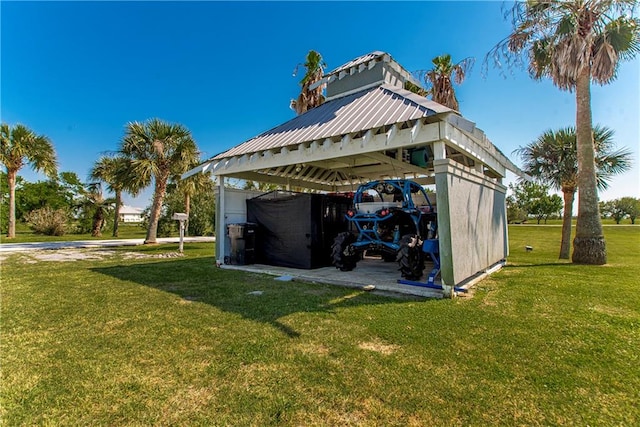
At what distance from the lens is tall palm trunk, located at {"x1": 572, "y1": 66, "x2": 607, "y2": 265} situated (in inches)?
314

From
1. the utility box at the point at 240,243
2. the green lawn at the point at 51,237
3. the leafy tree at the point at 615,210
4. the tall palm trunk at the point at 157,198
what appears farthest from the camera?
the leafy tree at the point at 615,210

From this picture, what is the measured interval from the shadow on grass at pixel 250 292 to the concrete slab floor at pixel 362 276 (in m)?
0.26

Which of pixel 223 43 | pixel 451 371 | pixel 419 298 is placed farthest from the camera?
pixel 223 43

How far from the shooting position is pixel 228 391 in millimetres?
2047

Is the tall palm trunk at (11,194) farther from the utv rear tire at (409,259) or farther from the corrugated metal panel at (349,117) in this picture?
the utv rear tire at (409,259)

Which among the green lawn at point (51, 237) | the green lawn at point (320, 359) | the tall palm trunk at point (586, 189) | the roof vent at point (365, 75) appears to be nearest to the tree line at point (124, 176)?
the green lawn at point (51, 237)

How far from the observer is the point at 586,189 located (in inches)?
320

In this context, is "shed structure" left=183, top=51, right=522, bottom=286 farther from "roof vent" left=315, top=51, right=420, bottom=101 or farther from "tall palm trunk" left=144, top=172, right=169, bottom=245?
"tall palm trunk" left=144, top=172, right=169, bottom=245

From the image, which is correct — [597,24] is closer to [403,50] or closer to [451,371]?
[403,50]

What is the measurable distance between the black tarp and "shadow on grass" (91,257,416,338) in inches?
44.1

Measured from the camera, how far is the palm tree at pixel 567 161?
10273 millimetres

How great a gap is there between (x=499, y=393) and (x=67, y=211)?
29.4 metres

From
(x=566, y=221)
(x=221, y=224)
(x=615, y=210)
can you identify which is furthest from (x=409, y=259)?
(x=615, y=210)

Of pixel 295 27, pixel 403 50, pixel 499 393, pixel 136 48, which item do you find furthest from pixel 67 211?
pixel 499 393
